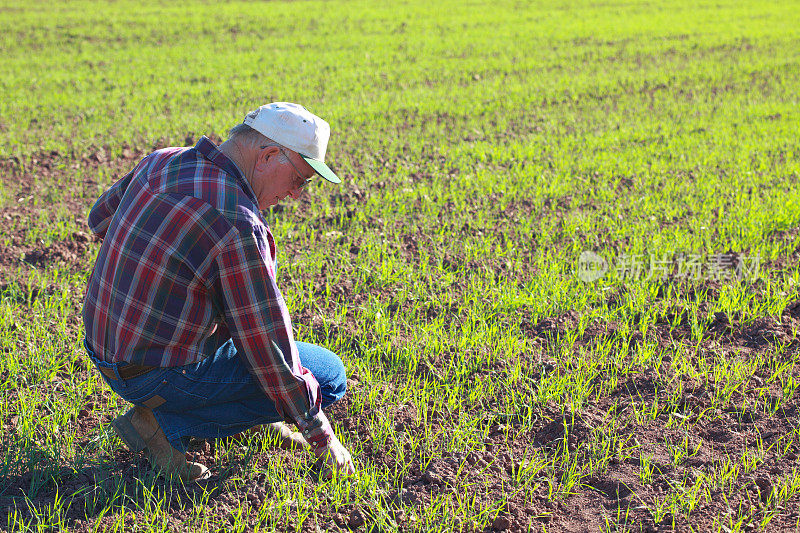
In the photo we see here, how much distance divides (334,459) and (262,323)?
699 millimetres

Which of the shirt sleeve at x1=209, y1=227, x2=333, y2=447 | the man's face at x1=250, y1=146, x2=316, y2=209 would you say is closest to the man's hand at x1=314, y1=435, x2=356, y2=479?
the shirt sleeve at x1=209, y1=227, x2=333, y2=447

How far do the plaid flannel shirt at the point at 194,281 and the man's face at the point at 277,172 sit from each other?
7 centimetres

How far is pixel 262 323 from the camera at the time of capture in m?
2.33

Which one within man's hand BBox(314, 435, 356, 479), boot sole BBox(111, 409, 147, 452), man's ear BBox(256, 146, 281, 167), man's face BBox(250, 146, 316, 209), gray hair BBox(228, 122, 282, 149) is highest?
gray hair BBox(228, 122, 282, 149)

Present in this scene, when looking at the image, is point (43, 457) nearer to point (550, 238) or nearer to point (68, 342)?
point (68, 342)

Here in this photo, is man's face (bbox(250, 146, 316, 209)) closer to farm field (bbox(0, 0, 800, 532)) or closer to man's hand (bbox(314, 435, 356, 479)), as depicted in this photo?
man's hand (bbox(314, 435, 356, 479))

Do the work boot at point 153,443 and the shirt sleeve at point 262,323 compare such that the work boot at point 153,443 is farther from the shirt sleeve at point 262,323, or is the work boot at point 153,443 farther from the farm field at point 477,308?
the shirt sleeve at point 262,323

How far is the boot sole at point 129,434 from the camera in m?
2.73

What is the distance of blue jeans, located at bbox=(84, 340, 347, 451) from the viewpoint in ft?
8.44

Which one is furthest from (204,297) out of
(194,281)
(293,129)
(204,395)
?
(293,129)

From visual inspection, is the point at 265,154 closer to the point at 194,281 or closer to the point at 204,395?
the point at 194,281

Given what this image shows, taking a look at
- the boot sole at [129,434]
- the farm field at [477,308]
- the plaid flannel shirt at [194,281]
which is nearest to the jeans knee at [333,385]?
the farm field at [477,308]

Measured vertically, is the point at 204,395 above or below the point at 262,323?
below

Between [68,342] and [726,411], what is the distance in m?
3.42
